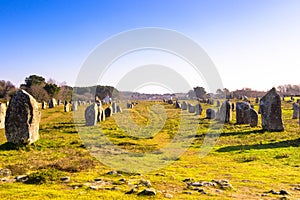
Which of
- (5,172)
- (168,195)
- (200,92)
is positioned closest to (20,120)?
(5,172)

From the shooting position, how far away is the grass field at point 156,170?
341 inches

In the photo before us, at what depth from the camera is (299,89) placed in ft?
509

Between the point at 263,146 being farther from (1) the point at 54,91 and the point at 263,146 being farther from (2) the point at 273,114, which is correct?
(1) the point at 54,91

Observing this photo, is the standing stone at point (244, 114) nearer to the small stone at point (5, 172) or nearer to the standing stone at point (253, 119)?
the standing stone at point (253, 119)

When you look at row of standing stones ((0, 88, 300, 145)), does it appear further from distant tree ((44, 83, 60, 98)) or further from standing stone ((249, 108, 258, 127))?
distant tree ((44, 83, 60, 98))

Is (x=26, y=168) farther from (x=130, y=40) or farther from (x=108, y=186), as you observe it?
(x=130, y=40)

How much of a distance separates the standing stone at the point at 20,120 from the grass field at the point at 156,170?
0.61m

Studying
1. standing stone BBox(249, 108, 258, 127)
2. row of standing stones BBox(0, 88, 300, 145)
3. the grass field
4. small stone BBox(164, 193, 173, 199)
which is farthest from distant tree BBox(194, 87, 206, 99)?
small stone BBox(164, 193, 173, 199)

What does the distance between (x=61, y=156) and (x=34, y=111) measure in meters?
4.83

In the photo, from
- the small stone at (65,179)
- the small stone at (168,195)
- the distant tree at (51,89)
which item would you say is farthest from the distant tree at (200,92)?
the small stone at (168,195)

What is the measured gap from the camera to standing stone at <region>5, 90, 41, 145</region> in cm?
1738

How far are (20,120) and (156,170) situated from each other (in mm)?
9582

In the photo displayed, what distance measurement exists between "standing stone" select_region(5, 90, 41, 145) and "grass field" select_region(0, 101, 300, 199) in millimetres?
610

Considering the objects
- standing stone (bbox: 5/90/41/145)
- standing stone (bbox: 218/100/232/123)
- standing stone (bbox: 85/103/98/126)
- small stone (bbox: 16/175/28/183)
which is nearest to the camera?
small stone (bbox: 16/175/28/183)
